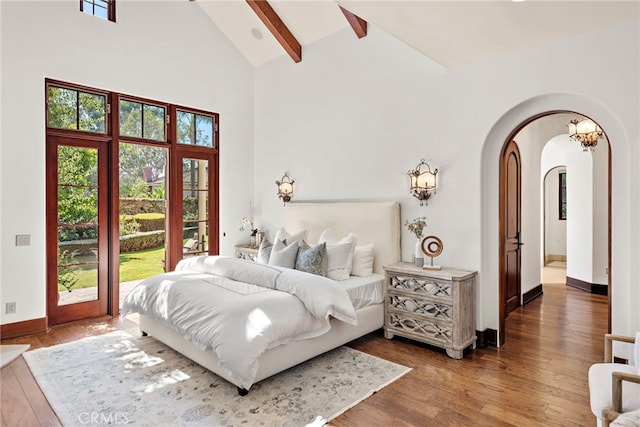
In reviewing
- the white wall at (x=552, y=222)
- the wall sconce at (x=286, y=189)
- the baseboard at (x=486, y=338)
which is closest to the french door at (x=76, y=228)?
the wall sconce at (x=286, y=189)

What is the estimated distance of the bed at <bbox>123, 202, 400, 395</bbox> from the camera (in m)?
2.94

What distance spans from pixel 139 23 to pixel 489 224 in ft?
17.0

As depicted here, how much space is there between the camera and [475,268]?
3.80 m

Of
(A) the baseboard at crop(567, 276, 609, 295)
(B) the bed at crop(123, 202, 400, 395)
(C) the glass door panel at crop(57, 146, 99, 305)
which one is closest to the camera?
(B) the bed at crop(123, 202, 400, 395)

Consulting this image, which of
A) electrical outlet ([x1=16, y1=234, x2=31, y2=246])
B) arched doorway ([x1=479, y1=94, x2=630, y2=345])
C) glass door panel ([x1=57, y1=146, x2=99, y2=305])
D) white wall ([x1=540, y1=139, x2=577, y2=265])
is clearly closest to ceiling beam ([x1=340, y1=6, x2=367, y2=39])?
arched doorway ([x1=479, y1=94, x2=630, y2=345])

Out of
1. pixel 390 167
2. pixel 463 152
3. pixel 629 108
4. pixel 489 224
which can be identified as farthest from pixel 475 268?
pixel 629 108

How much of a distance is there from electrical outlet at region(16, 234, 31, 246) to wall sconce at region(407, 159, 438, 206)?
4.40 meters

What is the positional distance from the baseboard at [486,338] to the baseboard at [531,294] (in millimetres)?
1890

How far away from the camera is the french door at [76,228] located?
14.7 ft

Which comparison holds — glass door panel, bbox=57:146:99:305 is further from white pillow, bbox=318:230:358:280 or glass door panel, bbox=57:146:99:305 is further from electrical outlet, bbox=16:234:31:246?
white pillow, bbox=318:230:358:280

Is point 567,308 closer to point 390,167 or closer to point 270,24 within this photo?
point 390,167

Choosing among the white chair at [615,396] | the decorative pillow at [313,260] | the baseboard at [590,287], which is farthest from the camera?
the baseboard at [590,287]

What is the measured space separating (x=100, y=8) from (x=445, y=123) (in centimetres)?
459

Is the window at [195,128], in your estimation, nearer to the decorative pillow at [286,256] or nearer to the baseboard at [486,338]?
the decorative pillow at [286,256]
